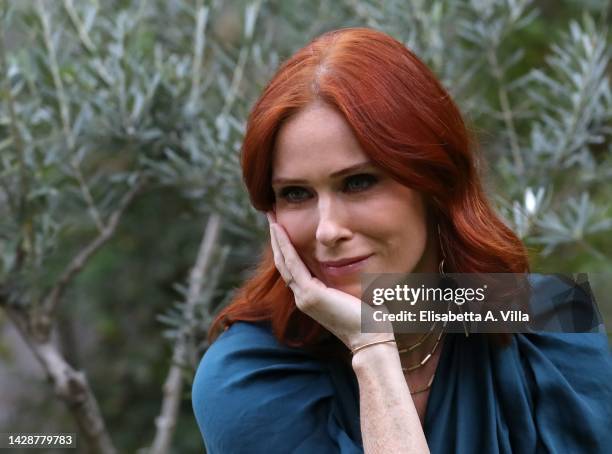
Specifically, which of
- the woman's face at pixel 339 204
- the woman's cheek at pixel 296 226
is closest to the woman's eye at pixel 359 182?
the woman's face at pixel 339 204

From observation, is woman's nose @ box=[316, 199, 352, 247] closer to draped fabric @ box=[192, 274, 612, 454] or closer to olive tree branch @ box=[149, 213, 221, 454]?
draped fabric @ box=[192, 274, 612, 454]

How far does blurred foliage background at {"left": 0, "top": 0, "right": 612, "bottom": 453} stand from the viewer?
2.91 meters

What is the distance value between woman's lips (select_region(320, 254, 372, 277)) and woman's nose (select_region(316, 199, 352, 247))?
6 cm

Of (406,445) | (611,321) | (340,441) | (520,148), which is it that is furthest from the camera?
(520,148)

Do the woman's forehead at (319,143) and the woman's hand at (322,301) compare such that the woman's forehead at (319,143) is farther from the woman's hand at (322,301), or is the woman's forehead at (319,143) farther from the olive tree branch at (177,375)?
the olive tree branch at (177,375)

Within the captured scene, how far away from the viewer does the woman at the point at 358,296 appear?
6.26ft

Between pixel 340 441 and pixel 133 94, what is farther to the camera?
pixel 133 94

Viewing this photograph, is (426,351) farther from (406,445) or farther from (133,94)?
(133,94)

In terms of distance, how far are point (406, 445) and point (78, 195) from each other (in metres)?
1.59

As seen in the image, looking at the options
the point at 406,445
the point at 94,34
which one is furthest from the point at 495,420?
the point at 94,34

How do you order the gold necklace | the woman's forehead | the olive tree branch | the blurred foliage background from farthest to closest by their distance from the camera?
the olive tree branch, the blurred foliage background, the gold necklace, the woman's forehead

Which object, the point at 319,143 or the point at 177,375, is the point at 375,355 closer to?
the point at 319,143

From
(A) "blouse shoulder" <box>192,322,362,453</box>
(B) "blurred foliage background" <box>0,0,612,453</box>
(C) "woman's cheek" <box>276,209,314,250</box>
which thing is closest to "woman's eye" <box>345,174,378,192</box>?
(C) "woman's cheek" <box>276,209,314,250</box>

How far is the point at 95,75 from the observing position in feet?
10.0
